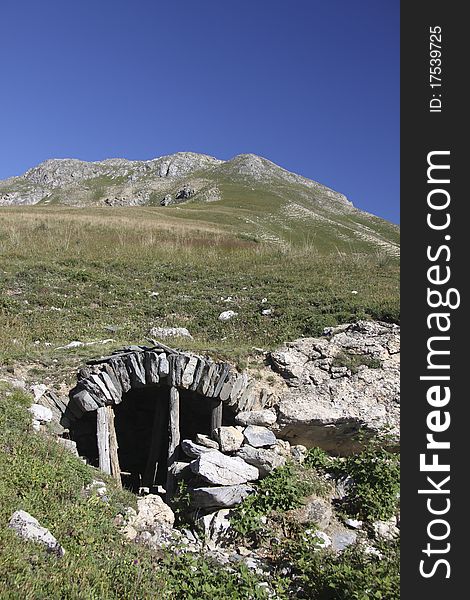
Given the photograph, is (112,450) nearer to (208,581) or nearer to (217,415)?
(217,415)

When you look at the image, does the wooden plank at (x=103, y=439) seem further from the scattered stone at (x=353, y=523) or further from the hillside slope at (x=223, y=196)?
the hillside slope at (x=223, y=196)

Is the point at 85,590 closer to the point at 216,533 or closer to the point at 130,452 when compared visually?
the point at 216,533

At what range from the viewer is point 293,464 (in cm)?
805

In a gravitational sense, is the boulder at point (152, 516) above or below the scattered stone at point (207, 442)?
below

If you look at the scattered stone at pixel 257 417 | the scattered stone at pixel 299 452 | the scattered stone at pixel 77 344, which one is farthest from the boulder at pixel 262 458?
the scattered stone at pixel 77 344

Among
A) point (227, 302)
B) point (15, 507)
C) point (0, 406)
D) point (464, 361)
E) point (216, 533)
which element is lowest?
point (216, 533)

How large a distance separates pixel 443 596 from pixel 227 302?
1147 centimetres

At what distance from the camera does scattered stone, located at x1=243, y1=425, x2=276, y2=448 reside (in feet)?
27.7

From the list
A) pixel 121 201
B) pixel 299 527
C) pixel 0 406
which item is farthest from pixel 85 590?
pixel 121 201

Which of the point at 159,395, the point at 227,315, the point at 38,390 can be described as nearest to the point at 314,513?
the point at 159,395

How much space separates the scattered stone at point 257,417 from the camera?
9.03m

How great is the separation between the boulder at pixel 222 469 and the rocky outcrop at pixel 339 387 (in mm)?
1502

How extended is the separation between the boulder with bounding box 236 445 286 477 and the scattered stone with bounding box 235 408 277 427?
35.7 inches

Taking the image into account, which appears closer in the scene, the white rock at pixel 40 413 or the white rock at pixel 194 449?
the white rock at pixel 40 413
